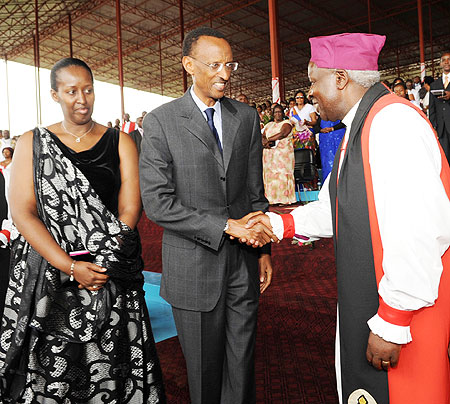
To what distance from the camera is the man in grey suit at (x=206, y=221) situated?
1552mm

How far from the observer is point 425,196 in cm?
105

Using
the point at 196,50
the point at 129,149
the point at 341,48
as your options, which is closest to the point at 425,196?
the point at 341,48

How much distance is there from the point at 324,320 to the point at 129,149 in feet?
6.65

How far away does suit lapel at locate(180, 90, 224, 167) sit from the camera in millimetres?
1594

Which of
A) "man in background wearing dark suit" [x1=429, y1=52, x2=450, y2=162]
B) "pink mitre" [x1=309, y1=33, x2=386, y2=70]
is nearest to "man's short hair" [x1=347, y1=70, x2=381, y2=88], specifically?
"pink mitre" [x1=309, y1=33, x2=386, y2=70]

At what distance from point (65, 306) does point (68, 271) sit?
0.49ft

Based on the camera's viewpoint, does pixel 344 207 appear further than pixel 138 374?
No

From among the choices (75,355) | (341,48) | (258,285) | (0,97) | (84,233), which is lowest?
(75,355)

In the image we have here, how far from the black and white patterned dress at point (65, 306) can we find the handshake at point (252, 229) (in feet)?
1.32

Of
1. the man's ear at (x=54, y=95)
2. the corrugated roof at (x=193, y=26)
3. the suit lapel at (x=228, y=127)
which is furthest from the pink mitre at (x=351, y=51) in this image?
the corrugated roof at (x=193, y=26)

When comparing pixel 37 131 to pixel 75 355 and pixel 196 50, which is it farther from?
pixel 75 355

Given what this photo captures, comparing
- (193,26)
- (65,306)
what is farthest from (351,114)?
(193,26)

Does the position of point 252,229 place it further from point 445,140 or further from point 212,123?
point 445,140

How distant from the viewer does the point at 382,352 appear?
1138mm
